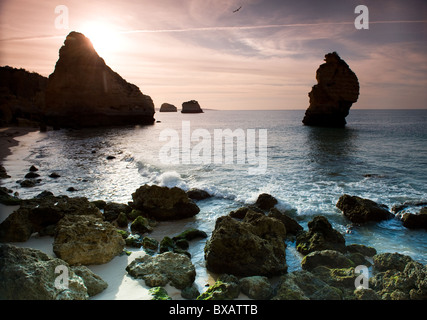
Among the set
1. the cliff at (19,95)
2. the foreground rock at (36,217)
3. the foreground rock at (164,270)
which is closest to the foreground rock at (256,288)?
the foreground rock at (164,270)

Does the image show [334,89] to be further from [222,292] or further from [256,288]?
[222,292]

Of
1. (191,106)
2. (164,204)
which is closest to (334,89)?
(164,204)

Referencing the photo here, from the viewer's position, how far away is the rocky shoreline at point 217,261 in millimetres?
4410

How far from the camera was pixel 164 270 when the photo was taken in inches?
213

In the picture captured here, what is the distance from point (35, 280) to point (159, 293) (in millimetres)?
1889

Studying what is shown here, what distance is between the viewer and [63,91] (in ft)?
170

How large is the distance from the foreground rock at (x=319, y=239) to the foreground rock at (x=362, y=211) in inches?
91.9

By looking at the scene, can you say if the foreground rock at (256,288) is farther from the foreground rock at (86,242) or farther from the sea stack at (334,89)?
the sea stack at (334,89)

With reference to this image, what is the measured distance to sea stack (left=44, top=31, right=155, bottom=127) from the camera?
51.7 meters

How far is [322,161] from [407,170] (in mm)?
5054

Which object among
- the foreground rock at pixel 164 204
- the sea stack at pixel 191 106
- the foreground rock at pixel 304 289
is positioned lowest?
the foreground rock at pixel 304 289
